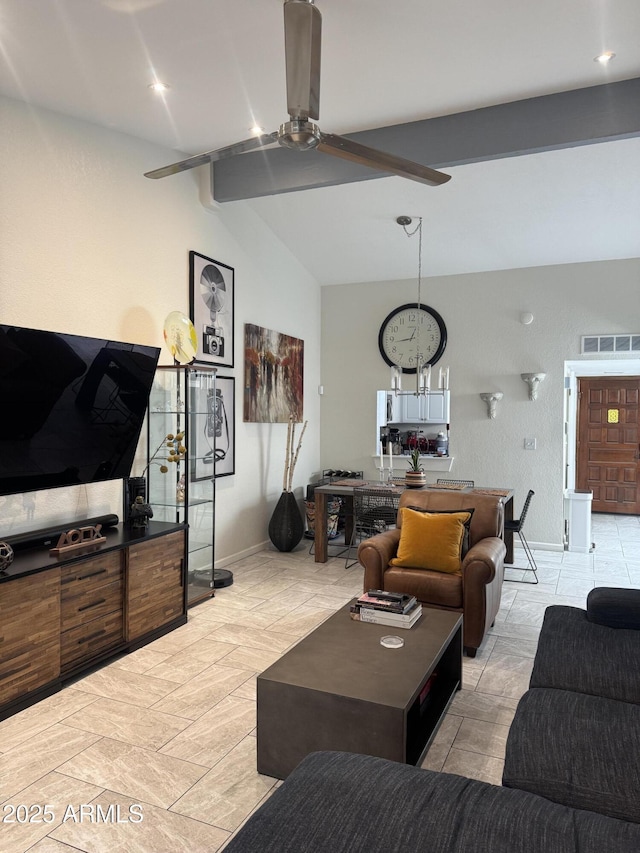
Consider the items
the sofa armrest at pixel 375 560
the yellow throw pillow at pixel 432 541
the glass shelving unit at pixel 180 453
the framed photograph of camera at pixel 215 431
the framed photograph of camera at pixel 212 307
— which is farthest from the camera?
the framed photograph of camera at pixel 212 307

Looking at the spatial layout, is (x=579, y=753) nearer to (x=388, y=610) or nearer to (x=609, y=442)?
(x=388, y=610)

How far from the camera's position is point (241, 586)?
4.96m

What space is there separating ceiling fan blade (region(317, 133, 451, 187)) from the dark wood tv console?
2358 millimetres

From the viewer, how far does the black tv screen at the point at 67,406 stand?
3.08 meters

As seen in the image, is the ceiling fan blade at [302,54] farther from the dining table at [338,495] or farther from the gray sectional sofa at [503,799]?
the dining table at [338,495]

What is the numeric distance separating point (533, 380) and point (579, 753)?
4952mm

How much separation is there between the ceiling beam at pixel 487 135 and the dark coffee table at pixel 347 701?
2.95 meters

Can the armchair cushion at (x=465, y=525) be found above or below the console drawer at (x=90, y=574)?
above

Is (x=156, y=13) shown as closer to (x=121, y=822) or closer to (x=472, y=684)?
(x=121, y=822)

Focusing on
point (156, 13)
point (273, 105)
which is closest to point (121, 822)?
point (156, 13)

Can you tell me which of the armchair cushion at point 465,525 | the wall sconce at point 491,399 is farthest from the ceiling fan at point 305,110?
the wall sconce at point 491,399

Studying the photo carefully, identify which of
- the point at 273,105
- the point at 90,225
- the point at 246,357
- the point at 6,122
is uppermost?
the point at 273,105

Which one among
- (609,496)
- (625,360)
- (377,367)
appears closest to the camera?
(625,360)

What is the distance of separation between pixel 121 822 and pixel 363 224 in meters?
5.05
